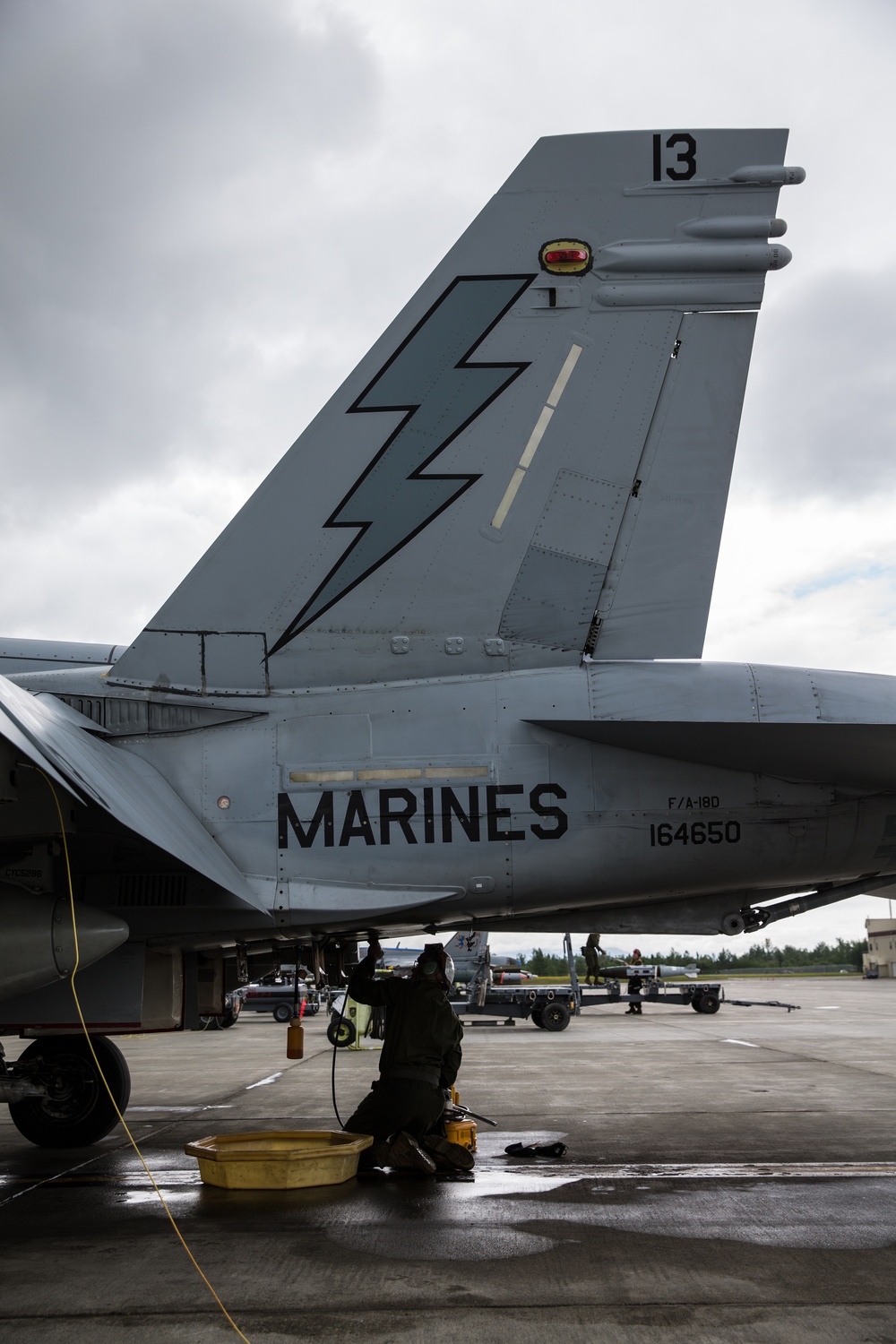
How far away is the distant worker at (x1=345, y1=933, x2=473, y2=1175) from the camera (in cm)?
597

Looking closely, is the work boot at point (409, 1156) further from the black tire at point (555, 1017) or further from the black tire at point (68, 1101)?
the black tire at point (555, 1017)

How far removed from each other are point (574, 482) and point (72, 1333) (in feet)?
15.7

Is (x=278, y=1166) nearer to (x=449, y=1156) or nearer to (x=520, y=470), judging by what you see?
(x=449, y=1156)

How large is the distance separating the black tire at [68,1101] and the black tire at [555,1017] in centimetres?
1372

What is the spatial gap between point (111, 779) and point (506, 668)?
2330 mm

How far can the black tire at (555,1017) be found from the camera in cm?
1973

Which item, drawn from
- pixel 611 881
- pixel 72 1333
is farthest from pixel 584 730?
pixel 72 1333

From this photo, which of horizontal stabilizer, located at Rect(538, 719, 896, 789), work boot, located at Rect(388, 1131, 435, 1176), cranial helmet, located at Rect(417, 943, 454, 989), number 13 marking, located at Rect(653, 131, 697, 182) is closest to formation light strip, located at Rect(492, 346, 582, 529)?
number 13 marking, located at Rect(653, 131, 697, 182)

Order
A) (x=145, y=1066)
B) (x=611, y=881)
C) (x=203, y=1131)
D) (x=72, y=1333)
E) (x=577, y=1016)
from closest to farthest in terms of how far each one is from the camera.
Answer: (x=72, y=1333) → (x=611, y=881) → (x=203, y=1131) → (x=145, y=1066) → (x=577, y=1016)

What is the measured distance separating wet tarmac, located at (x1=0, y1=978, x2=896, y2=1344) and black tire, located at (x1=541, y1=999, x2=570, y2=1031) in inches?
409

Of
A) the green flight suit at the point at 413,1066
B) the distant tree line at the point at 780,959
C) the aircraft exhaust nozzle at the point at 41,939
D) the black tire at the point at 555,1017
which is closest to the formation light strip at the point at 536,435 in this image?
the green flight suit at the point at 413,1066

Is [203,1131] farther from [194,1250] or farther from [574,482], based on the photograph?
[574,482]

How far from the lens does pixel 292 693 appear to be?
19.8 ft

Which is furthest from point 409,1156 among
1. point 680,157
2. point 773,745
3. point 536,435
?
point 680,157
